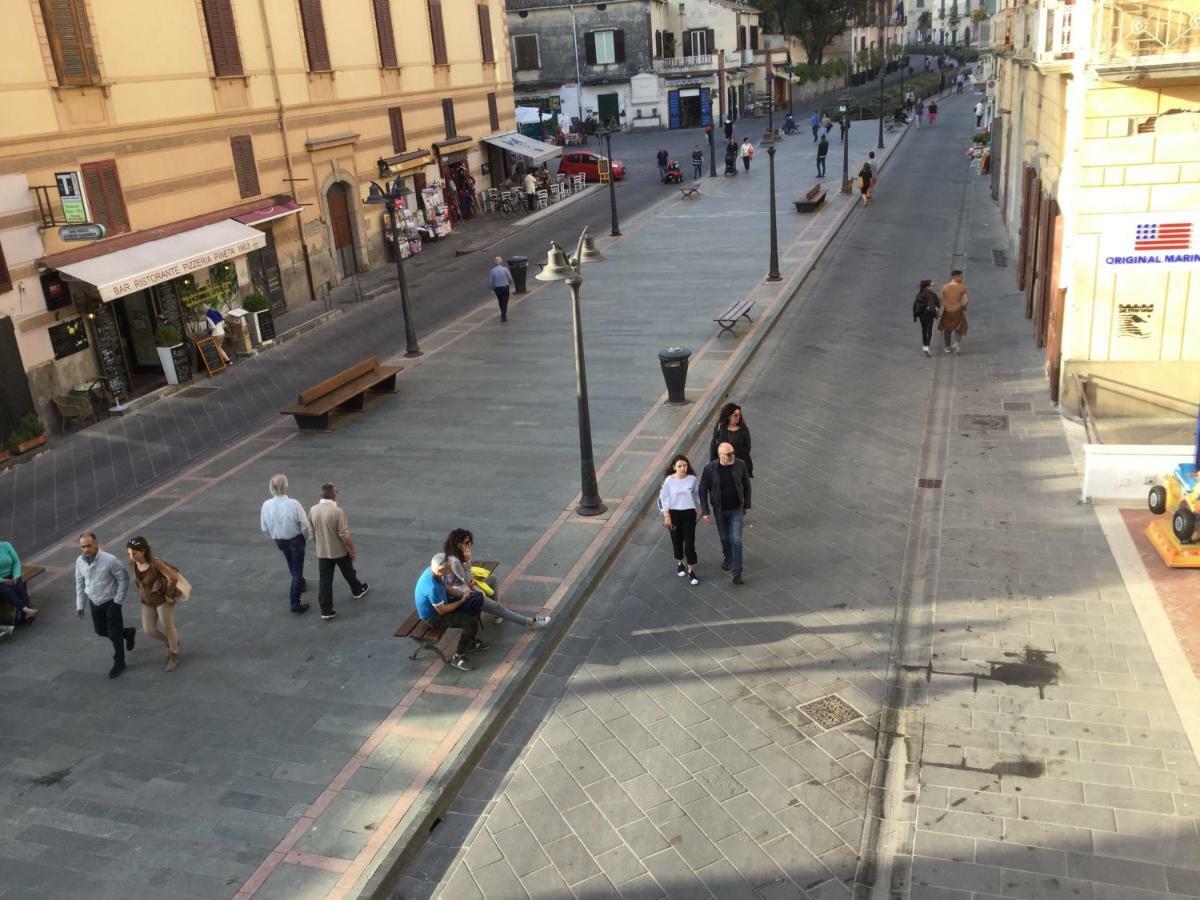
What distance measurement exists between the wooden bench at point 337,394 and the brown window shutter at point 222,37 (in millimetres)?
9462

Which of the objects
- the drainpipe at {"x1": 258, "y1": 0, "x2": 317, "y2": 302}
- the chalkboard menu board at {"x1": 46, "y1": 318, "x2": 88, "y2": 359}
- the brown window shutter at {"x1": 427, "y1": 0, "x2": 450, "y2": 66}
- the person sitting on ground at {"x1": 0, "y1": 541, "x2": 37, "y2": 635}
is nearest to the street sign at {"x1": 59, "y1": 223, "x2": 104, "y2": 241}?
the chalkboard menu board at {"x1": 46, "y1": 318, "x2": 88, "y2": 359}

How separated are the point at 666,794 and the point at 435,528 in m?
5.69

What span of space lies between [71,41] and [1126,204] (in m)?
18.0

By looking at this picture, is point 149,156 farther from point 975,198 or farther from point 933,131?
point 933,131

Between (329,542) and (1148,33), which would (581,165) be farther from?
(329,542)

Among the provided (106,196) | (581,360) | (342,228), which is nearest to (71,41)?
(106,196)

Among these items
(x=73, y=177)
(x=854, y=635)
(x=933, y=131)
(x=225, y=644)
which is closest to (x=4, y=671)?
(x=225, y=644)

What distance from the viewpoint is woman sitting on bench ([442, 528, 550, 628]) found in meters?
9.35

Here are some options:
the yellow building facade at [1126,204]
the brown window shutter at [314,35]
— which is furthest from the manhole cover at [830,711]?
the brown window shutter at [314,35]

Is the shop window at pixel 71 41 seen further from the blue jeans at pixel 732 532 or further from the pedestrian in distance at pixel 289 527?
the blue jeans at pixel 732 532

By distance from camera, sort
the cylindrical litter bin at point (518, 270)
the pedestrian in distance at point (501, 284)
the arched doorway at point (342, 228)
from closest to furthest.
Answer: the pedestrian in distance at point (501, 284) < the cylindrical litter bin at point (518, 270) < the arched doorway at point (342, 228)

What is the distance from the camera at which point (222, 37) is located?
2230 cm

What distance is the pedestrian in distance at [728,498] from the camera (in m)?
10.4

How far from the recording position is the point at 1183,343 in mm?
13984
